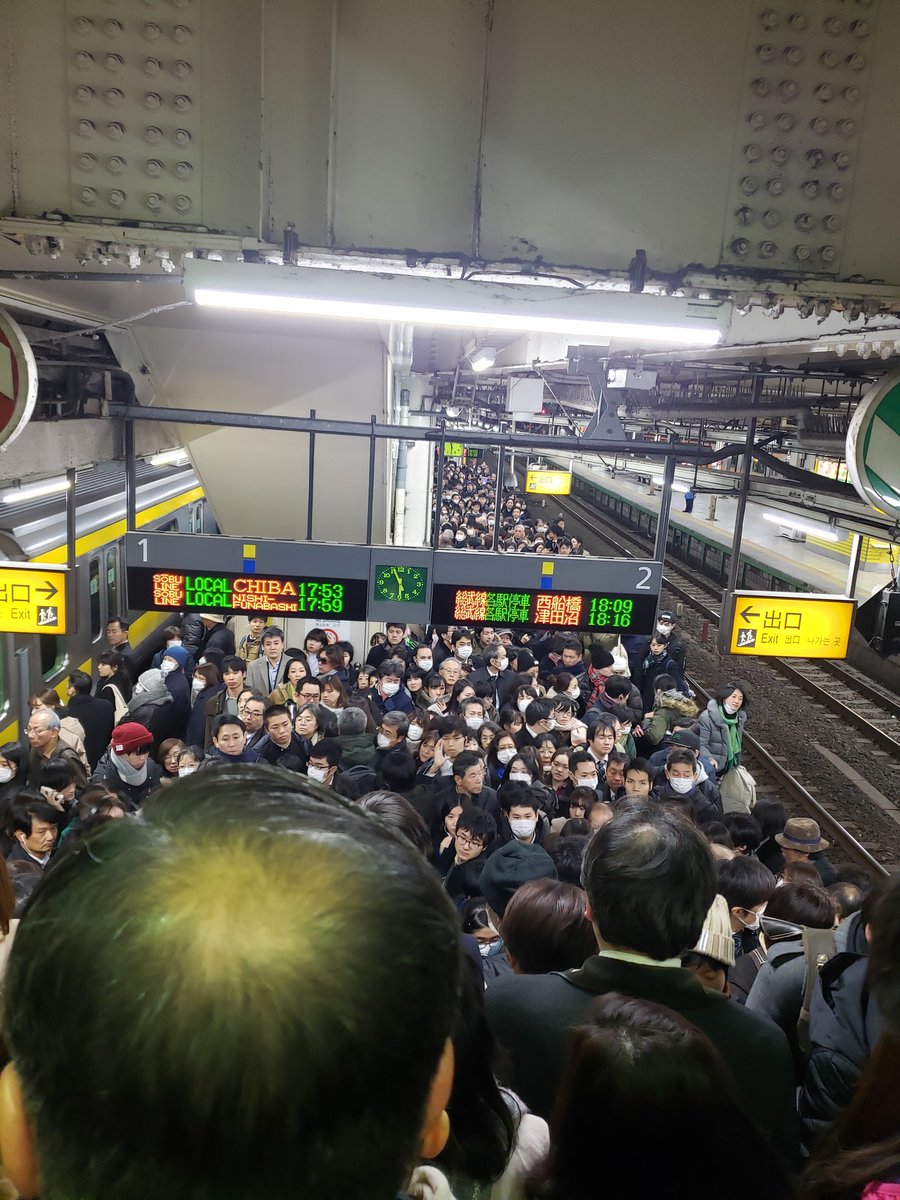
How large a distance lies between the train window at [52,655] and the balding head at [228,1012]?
8.33 metres

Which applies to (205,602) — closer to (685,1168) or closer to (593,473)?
(685,1168)

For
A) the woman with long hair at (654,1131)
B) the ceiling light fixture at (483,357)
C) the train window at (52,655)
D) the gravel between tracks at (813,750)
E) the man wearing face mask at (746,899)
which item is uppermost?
the ceiling light fixture at (483,357)

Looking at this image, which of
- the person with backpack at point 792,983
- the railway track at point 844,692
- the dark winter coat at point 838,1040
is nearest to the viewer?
the dark winter coat at point 838,1040

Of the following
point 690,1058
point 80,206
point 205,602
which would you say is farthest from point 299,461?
point 690,1058

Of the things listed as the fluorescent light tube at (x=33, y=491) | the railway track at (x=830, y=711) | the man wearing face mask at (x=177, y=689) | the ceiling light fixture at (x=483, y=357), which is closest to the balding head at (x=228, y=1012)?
the man wearing face mask at (x=177, y=689)

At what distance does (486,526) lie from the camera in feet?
70.6

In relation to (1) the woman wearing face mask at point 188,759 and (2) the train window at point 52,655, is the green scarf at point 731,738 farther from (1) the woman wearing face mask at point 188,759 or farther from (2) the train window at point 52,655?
(2) the train window at point 52,655

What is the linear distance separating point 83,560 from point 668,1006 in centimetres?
825

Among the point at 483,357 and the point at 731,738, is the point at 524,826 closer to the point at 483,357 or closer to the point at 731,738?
the point at 731,738

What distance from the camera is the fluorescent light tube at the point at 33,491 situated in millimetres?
7129

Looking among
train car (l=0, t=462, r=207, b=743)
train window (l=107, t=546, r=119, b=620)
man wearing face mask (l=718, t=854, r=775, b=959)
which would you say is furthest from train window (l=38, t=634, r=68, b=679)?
man wearing face mask (l=718, t=854, r=775, b=959)

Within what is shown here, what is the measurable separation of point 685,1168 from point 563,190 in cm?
301

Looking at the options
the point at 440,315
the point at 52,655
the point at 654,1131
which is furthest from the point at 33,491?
the point at 654,1131

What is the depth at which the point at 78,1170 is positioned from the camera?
0.58m
